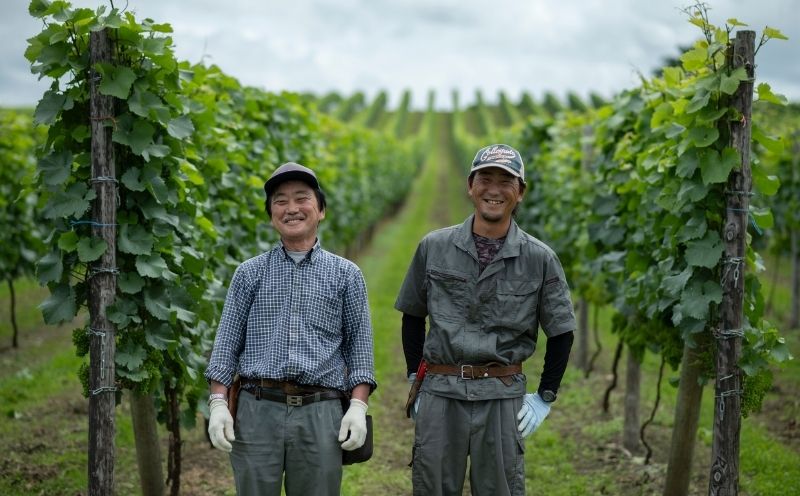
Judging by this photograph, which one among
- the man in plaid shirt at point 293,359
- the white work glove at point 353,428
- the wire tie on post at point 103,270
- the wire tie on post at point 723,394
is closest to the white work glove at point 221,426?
the man in plaid shirt at point 293,359

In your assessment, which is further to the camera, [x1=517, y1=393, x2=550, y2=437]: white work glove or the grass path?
the grass path

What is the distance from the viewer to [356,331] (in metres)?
3.48

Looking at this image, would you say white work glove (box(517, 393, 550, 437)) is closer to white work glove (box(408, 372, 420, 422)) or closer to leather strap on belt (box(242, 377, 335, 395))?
white work glove (box(408, 372, 420, 422))

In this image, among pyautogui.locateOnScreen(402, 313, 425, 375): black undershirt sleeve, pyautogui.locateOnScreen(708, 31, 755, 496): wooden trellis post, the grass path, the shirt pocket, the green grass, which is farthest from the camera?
the green grass

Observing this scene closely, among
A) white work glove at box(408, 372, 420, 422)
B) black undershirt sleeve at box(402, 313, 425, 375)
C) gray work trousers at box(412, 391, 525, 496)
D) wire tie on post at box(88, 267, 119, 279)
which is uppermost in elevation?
wire tie on post at box(88, 267, 119, 279)

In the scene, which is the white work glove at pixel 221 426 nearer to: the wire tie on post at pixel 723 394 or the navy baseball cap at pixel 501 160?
the navy baseball cap at pixel 501 160

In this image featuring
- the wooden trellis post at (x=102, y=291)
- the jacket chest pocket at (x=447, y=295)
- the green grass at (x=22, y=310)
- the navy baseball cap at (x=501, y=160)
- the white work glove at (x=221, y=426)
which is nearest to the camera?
the white work glove at (x=221, y=426)

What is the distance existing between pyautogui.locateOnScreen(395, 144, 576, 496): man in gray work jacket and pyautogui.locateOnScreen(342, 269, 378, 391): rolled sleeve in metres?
0.33

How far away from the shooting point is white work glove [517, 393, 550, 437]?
358cm

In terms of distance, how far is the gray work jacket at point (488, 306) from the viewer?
356 cm

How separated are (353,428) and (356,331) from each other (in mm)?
408

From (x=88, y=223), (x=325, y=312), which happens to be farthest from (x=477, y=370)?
(x=88, y=223)

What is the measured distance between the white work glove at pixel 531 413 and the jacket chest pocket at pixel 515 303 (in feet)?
1.05

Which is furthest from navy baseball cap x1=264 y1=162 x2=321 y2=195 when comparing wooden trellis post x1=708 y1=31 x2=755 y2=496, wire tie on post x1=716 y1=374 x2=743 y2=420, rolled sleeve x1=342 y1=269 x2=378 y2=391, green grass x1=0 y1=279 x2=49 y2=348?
green grass x1=0 y1=279 x2=49 y2=348
